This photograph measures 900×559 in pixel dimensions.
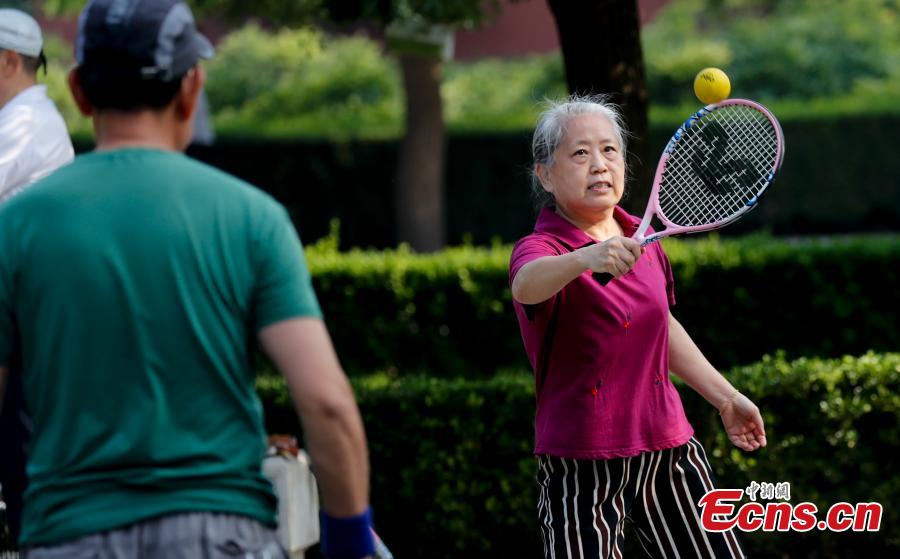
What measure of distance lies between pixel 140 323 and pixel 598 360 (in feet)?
5.09

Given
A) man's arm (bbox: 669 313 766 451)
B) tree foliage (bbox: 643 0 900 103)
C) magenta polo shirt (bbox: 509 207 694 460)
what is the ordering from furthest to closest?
tree foliage (bbox: 643 0 900 103) < man's arm (bbox: 669 313 766 451) < magenta polo shirt (bbox: 509 207 694 460)

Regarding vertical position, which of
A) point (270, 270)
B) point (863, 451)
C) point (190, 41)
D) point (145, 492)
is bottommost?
point (863, 451)

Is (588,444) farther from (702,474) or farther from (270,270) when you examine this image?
(270,270)

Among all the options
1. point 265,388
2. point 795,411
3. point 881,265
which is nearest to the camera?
point 795,411

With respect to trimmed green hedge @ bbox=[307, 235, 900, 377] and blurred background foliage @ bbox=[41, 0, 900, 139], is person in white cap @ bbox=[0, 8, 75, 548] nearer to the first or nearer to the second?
trimmed green hedge @ bbox=[307, 235, 900, 377]

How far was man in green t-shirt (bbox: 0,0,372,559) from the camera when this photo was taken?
85.8 inches

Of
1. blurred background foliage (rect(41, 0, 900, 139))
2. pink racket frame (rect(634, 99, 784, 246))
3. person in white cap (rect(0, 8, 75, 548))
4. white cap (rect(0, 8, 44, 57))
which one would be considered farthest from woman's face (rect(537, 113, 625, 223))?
blurred background foliage (rect(41, 0, 900, 139))

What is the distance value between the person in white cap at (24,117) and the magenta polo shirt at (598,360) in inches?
56.7

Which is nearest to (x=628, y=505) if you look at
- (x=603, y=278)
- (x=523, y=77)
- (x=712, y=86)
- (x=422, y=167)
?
(x=603, y=278)

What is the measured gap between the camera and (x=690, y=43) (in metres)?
20.1

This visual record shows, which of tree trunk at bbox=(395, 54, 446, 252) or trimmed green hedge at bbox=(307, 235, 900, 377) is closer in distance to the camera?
trimmed green hedge at bbox=(307, 235, 900, 377)

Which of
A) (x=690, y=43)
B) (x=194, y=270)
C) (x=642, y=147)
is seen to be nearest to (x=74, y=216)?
(x=194, y=270)

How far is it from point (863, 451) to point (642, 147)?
159 centimetres

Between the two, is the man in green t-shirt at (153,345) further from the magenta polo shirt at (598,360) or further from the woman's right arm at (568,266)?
the magenta polo shirt at (598,360)
